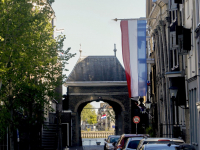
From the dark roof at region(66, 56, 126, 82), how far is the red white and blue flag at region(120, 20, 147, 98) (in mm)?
23772

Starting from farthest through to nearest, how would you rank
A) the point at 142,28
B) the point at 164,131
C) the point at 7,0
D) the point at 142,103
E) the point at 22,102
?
the point at 142,103, the point at 164,131, the point at 142,28, the point at 22,102, the point at 7,0

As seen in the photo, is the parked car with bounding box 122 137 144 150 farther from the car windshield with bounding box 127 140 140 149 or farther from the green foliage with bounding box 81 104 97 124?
the green foliage with bounding box 81 104 97 124

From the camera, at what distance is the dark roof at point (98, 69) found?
5538cm

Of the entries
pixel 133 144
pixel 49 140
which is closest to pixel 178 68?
pixel 133 144

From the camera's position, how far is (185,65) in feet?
86.0

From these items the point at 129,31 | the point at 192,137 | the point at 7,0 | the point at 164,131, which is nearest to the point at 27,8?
the point at 7,0

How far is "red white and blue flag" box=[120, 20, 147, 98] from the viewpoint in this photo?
30.1m

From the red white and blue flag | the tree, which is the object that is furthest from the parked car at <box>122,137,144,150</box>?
the red white and blue flag

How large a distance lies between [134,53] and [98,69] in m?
26.4

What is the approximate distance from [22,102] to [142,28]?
9.40 meters

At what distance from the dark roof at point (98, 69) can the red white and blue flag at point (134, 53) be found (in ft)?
78.0

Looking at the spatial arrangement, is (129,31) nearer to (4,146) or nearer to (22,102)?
(22,102)

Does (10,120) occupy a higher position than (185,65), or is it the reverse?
(185,65)

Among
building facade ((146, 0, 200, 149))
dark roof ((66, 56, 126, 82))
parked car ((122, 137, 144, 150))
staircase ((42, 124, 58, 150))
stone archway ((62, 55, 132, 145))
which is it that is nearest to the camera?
parked car ((122, 137, 144, 150))
